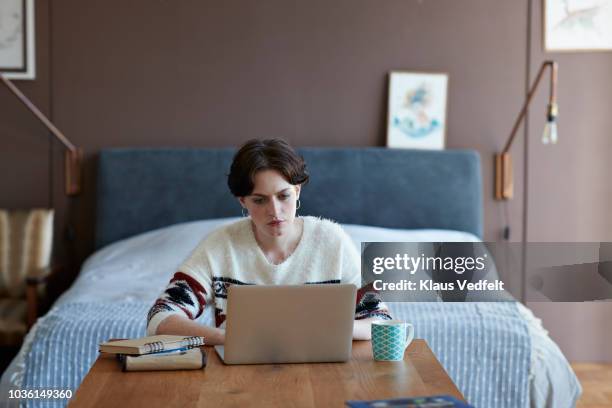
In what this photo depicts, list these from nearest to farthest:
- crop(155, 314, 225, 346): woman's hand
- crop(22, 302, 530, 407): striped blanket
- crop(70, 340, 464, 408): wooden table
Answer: crop(70, 340, 464, 408): wooden table
crop(155, 314, 225, 346): woman's hand
crop(22, 302, 530, 407): striped blanket

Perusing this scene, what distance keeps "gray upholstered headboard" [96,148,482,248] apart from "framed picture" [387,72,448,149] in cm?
13

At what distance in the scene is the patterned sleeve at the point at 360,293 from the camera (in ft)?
6.68

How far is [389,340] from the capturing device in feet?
5.67

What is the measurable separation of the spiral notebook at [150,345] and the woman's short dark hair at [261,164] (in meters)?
0.42

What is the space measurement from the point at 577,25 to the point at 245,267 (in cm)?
273

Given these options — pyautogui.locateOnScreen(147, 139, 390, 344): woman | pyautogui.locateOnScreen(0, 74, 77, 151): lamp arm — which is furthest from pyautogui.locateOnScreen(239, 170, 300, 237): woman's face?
pyautogui.locateOnScreen(0, 74, 77, 151): lamp arm

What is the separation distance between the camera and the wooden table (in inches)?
58.2

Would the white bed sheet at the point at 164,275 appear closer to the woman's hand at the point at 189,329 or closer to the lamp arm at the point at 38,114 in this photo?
the lamp arm at the point at 38,114

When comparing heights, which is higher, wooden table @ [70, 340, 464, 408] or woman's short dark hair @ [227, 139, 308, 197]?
woman's short dark hair @ [227, 139, 308, 197]

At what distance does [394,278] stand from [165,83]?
1.52m

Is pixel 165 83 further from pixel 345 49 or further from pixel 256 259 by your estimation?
pixel 256 259

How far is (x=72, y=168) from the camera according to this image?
4.15 m

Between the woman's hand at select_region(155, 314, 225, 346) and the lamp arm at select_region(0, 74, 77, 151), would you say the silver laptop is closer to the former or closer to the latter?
the woman's hand at select_region(155, 314, 225, 346)

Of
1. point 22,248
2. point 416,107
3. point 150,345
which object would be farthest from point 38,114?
point 150,345
